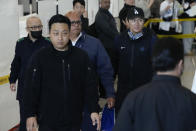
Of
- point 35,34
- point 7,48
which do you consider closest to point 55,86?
point 35,34

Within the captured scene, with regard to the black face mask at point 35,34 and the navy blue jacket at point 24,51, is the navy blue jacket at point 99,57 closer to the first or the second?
the navy blue jacket at point 24,51

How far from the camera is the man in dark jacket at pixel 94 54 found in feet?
14.6

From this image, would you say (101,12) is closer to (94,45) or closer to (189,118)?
(94,45)

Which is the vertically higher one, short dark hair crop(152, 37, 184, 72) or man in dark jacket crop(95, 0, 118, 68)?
short dark hair crop(152, 37, 184, 72)

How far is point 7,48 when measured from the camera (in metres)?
5.61

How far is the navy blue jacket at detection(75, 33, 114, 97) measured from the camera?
4.50m

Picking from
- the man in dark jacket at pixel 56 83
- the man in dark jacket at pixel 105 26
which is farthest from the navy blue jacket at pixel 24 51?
the man in dark jacket at pixel 105 26

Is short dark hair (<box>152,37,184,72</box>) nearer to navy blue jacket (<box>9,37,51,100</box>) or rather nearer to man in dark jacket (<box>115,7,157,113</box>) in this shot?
man in dark jacket (<box>115,7,157,113</box>)

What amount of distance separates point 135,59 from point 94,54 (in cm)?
53

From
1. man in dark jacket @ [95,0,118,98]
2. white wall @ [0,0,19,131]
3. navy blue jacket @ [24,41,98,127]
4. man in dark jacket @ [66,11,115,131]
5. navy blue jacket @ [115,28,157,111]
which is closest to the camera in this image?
navy blue jacket @ [24,41,98,127]

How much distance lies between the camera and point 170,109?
7.46ft

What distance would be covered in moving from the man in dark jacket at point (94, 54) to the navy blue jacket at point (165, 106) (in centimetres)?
220

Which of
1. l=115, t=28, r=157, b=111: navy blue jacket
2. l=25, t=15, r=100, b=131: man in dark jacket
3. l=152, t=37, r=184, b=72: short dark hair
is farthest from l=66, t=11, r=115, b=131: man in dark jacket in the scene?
l=152, t=37, r=184, b=72: short dark hair

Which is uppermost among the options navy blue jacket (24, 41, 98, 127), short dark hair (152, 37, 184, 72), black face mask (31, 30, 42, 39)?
short dark hair (152, 37, 184, 72)
